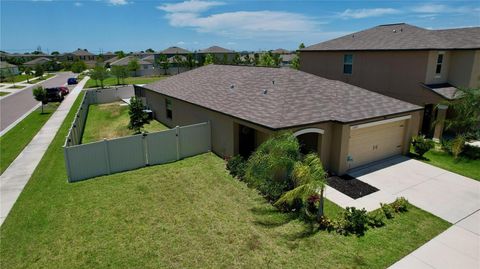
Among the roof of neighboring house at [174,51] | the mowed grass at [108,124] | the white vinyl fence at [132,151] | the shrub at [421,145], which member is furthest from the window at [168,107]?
the roof of neighboring house at [174,51]

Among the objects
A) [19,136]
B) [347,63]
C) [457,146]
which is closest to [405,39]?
[347,63]

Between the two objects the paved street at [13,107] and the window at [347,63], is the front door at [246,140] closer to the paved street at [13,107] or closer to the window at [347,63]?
the window at [347,63]

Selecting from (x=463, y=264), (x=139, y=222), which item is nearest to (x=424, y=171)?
(x=463, y=264)

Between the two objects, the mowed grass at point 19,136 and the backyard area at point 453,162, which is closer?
the backyard area at point 453,162

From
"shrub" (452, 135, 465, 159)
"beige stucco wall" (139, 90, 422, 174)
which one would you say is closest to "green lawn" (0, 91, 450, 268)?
"beige stucco wall" (139, 90, 422, 174)

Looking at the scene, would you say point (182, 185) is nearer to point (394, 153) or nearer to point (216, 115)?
point (216, 115)

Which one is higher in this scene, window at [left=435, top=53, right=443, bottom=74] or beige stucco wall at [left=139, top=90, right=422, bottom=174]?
window at [left=435, top=53, right=443, bottom=74]

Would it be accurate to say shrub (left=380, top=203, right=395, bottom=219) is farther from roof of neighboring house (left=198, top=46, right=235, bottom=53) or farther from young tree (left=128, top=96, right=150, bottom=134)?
roof of neighboring house (left=198, top=46, right=235, bottom=53)
